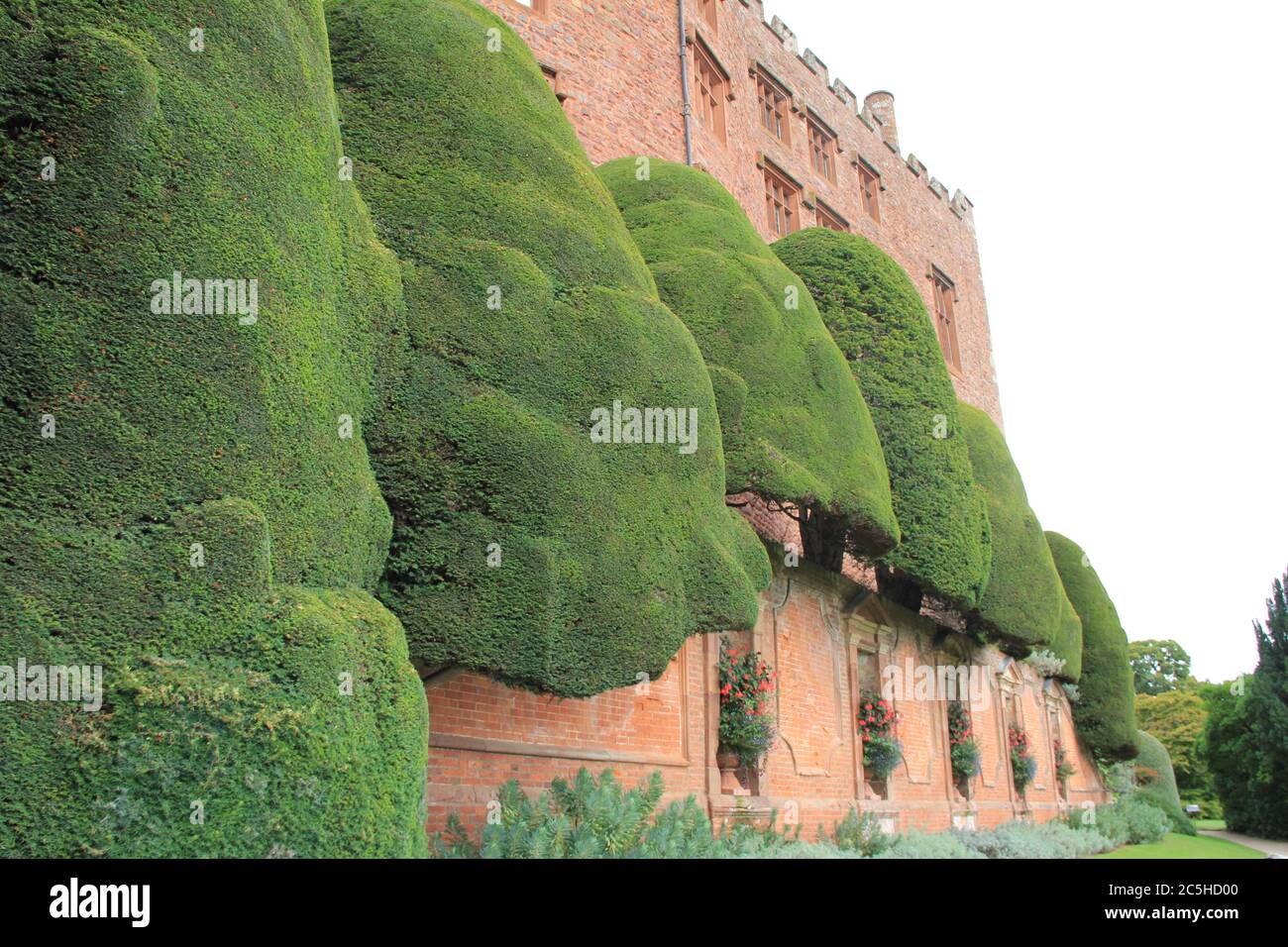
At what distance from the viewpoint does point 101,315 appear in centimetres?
492

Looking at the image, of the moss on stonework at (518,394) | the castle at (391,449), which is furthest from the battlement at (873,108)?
the moss on stonework at (518,394)

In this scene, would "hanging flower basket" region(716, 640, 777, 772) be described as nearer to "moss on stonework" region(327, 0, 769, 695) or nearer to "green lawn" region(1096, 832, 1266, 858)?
"moss on stonework" region(327, 0, 769, 695)

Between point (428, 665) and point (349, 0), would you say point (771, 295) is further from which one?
point (428, 665)

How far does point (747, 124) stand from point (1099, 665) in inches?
780

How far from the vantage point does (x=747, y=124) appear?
21.6 metres

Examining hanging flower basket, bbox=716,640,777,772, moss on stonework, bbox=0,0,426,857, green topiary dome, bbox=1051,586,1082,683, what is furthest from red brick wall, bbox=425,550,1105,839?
moss on stonework, bbox=0,0,426,857

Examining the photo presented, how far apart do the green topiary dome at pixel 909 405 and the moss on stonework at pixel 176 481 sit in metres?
11.0

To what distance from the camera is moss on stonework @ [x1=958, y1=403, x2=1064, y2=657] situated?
18.9 m

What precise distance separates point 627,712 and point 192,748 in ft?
23.6

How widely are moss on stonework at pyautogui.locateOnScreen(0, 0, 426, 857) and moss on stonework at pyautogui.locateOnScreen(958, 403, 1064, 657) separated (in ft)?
49.2

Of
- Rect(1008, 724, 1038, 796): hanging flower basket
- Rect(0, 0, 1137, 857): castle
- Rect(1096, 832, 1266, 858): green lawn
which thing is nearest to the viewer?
Rect(0, 0, 1137, 857): castle

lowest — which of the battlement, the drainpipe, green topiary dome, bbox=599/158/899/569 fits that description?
green topiary dome, bbox=599/158/899/569

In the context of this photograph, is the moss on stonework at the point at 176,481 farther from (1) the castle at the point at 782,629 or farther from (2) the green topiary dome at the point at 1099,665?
(2) the green topiary dome at the point at 1099,665

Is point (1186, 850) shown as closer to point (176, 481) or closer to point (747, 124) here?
point (747, 124)
